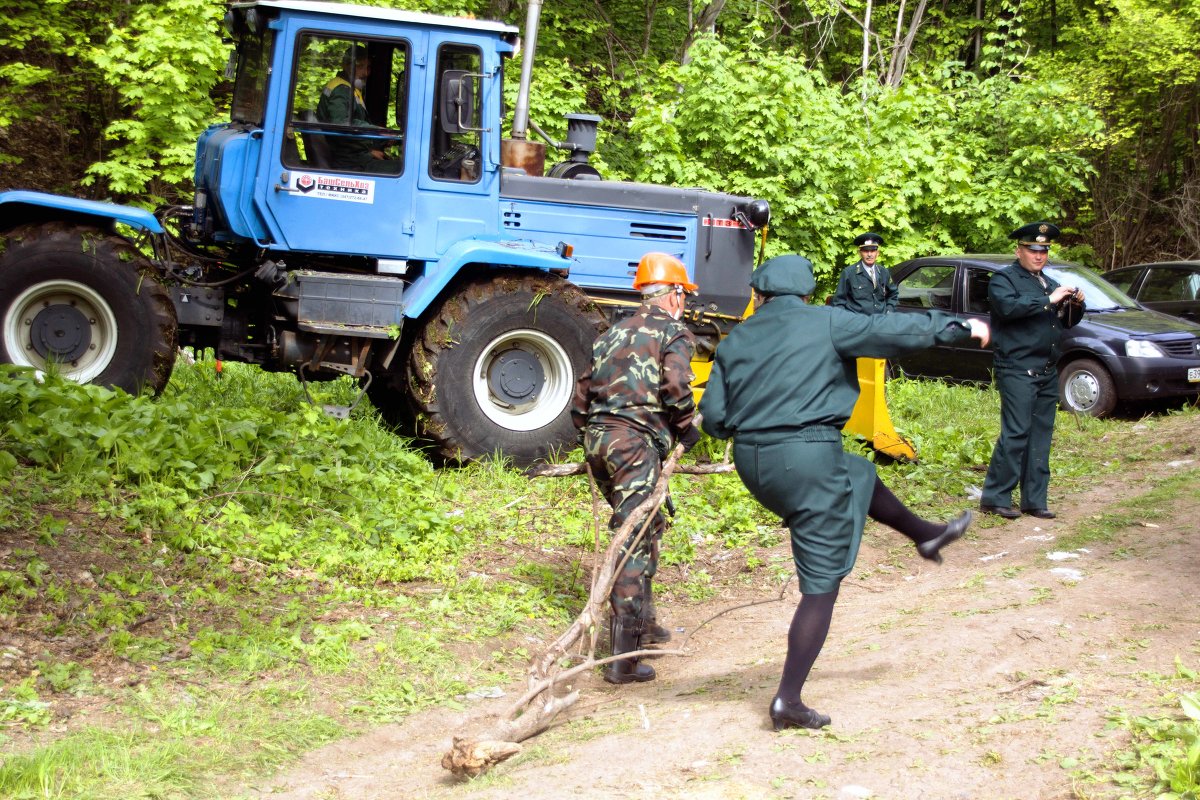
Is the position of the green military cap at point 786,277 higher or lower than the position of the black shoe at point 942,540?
higher

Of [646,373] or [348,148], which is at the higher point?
[348,148]

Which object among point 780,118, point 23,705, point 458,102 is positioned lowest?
point 23,705

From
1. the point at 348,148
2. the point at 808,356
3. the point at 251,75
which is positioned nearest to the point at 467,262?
the point at 348,148

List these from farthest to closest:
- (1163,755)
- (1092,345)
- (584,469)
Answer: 1. (1092,345)
2. (584,469)
3. (1163,755)

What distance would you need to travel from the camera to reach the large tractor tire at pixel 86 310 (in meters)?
7.58

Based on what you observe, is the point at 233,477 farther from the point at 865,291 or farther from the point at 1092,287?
the point at 1092,287

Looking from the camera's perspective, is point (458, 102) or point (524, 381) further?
point (524, 381)

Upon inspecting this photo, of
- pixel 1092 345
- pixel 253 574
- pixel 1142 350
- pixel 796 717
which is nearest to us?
pixel 796 717

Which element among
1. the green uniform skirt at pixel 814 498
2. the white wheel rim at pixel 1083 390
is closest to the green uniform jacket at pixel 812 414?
the green uniform skirt at pixel 814 498

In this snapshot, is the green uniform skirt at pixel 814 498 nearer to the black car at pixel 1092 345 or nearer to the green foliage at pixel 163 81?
the black car at pixel 1092 345

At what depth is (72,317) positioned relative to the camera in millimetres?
7789

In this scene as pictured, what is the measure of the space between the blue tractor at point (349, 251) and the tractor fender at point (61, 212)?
1cm

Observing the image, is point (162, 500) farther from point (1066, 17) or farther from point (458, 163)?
point (1066, 17)

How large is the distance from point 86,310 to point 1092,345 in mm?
9245
